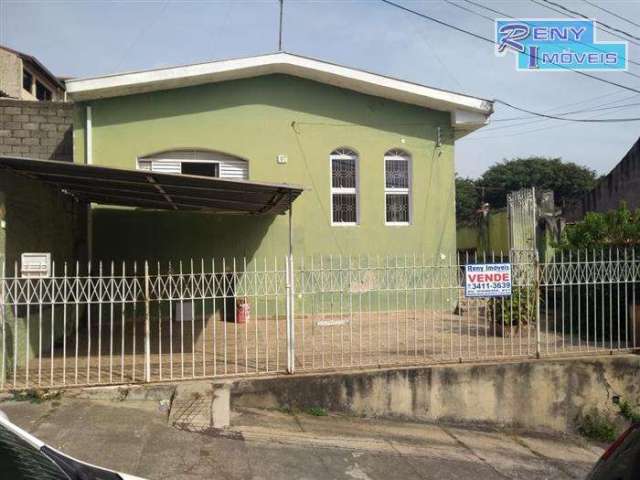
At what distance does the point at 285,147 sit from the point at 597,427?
7.28 metres

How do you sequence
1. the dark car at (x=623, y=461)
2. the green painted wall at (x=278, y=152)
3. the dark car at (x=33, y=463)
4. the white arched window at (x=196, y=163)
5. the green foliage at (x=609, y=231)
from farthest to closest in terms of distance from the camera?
the white arched window at (x=196, y=163), the green painted wall at (x=278, y=152), the green foliage at (x=609, y=231), the dark car at (x=623, y=461), the dark car at (x=33, y=463)

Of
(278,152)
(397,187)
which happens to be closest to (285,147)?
(278,152)

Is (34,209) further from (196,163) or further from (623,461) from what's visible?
(623,461)

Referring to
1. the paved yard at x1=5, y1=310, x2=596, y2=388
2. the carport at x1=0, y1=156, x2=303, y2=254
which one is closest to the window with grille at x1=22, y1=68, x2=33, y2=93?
the carport at x1=0, y1=156, x2=303, y2=254

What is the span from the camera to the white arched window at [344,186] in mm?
12102

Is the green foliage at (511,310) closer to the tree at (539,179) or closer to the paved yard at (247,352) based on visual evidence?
the paved yard at (247,352)

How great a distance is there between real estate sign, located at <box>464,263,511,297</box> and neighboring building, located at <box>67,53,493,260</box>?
4.53 meters

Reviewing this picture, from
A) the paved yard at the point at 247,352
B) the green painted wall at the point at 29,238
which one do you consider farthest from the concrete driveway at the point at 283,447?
the green painted wall at the point at 29,238

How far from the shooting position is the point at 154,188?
25.8 feet

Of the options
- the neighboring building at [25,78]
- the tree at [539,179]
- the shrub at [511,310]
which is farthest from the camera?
the tree at [539,179]

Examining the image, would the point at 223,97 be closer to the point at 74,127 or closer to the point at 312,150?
the point at 312,150

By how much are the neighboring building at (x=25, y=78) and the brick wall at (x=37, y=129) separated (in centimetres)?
1235

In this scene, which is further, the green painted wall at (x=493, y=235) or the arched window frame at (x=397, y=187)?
the green painted wall at (x=493, y=235)

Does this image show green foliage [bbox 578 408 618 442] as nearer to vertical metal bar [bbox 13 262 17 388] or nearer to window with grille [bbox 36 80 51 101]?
vertical metal bar [bbox 13 262 17 388]
